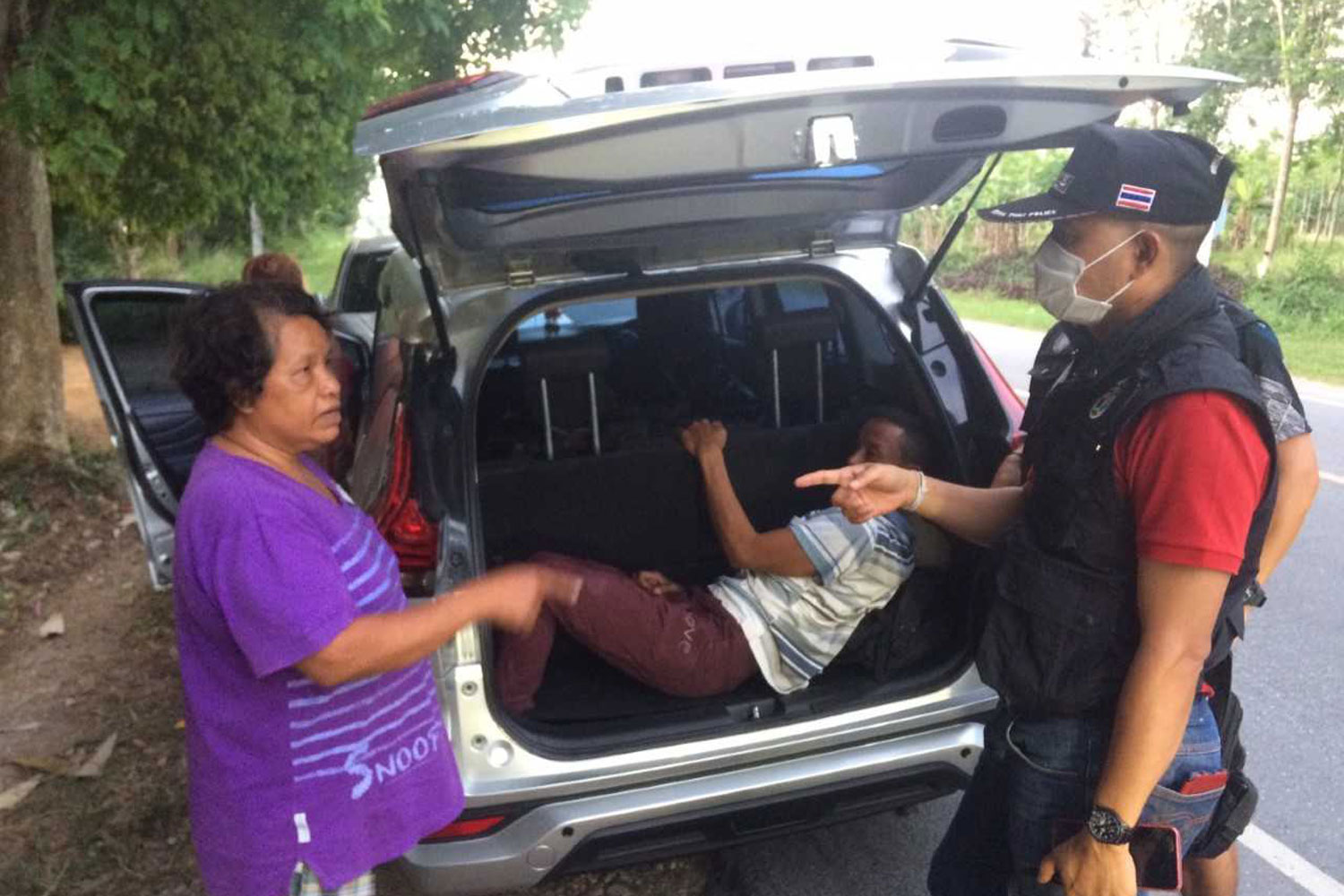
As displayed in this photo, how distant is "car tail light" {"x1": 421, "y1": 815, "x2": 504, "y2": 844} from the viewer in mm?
2137

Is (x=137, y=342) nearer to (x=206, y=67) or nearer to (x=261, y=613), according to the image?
(x=206, y=67)

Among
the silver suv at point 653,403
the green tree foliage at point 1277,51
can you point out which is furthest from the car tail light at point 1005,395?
the green tree foliage at point 1277,51

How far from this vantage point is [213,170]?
752cm

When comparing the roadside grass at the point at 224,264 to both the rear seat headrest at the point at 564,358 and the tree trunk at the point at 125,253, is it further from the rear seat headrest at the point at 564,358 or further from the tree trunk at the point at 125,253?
the rear seat headrest at the point at 564,358

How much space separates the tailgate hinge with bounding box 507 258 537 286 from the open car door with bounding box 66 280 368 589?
1.57ft

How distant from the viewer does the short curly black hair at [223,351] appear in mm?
1583

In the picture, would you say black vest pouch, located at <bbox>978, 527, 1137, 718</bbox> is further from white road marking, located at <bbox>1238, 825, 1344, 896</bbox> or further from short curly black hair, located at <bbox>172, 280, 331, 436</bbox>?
white road marking, located at <bbox>1238, 825, 1344, 896</bbox>

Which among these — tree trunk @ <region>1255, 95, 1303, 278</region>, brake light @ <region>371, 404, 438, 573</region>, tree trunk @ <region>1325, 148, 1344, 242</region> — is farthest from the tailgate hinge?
tree trunk @ <region>1325, 148, 1344, 242</region>

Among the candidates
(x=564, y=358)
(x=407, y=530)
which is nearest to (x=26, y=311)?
(x=564, y=358)

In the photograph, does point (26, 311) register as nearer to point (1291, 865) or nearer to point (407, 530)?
point (407, 530)

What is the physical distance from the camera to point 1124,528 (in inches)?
60.5

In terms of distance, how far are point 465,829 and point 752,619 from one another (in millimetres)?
Answer: 882

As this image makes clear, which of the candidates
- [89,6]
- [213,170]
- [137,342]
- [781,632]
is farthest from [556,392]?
[213,170]

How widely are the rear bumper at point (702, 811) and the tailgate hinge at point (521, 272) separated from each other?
53.2 inches
